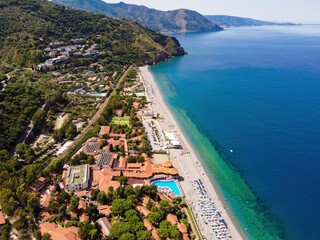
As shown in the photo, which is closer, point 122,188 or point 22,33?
point 122,188

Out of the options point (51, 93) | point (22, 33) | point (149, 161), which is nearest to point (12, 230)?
point (149, 161)

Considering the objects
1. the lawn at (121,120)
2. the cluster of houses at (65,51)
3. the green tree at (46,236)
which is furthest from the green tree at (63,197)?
the cluster of houses at (65,51)

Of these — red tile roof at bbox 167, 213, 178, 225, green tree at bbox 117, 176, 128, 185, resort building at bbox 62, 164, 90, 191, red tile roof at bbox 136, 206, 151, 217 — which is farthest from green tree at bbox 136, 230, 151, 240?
resort building at bbox 62, 164, 90, 191

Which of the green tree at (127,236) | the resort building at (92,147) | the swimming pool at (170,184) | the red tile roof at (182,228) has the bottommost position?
the red tile roof at (182,228)

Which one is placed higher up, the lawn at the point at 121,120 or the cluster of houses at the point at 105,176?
the lawn at the point at 121,120

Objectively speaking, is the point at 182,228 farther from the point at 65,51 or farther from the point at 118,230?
the point at 65,51

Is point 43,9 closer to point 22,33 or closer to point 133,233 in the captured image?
point 22,33

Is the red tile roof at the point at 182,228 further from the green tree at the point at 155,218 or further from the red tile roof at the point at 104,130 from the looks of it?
the red tile roof at the point at 104,130

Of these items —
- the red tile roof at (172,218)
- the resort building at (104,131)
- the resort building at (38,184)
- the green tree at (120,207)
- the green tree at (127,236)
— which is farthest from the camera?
the resort building at (104,131)
